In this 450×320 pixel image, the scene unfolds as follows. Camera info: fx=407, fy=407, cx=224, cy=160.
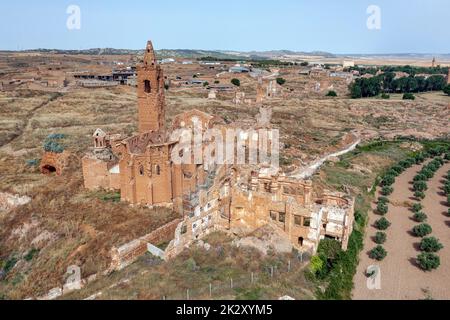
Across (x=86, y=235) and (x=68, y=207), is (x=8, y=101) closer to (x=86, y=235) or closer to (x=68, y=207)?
(x=68, y=207)

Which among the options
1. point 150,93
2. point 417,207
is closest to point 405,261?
point 417,207

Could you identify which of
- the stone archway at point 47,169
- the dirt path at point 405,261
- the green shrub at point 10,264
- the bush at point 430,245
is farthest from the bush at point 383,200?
the stone archway at point 47,169

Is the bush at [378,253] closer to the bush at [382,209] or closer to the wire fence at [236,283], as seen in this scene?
the wire fence at [236,283]

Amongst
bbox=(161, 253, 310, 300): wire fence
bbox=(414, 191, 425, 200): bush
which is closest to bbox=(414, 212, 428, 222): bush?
bbox=(414, 191, 425, 200): bush

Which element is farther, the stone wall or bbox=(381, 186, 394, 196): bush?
bbox=(381, 186, 394, 196): bush

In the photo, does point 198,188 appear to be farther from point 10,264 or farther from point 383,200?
point 383,200

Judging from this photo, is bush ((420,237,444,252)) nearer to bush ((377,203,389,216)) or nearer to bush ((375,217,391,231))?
bush ((375,217,391,231))

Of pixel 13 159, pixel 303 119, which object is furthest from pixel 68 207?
pixel 303 119
